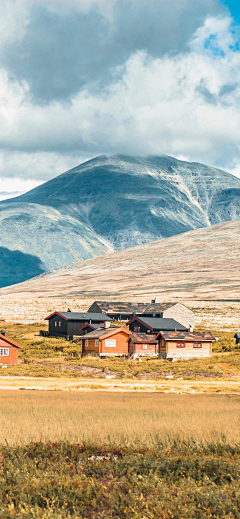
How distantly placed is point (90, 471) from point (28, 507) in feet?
5.88

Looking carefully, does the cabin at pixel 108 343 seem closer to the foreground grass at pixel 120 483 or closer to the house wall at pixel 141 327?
the house wall at pixel 141 327

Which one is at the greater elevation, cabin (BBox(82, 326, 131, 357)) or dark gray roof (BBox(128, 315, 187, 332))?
dark gray roof (BBox(128, 315, 187, 332))

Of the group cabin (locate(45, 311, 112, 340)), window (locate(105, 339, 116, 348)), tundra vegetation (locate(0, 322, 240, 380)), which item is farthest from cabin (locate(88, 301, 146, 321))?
window (locate(105, 339, 116, 348))

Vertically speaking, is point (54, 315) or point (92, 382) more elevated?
point (54, 315)

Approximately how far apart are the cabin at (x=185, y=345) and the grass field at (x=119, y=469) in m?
57.3

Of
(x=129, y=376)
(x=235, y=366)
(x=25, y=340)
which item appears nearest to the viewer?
(x=129, y=376)

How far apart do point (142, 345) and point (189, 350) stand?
21.3 ft

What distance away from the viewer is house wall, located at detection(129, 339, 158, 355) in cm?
7294

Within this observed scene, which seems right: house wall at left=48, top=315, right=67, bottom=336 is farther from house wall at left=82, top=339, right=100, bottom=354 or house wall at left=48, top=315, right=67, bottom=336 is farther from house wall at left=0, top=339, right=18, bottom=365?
house wall at left=0, top=339, right=18, bottom=365

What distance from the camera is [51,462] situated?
37.7ft

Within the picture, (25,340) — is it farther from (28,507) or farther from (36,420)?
(28,507)

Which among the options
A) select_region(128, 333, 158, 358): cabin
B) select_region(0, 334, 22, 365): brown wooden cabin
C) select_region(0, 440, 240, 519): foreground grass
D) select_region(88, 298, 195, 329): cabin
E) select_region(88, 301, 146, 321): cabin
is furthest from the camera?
select_region(88, 301, 146, 321): cabin

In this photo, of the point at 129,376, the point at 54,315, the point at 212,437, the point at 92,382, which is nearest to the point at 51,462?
the point at 212,437

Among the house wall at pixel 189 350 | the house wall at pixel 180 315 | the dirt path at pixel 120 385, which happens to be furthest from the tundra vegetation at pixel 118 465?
the house wall at pixel 180 315
